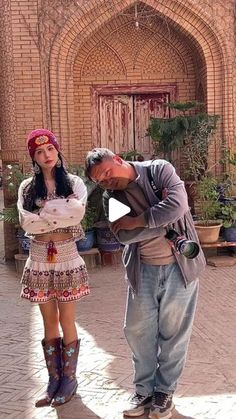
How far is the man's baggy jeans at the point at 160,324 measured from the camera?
10.8 ft

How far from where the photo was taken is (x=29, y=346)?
512cm

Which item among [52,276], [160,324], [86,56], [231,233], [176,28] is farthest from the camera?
[86,56]

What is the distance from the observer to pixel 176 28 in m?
9.71

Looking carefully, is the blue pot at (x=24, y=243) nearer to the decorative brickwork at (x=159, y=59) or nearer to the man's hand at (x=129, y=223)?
the decorative brickwork at (x=159, y=59)

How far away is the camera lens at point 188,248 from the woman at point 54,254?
38.5 inches

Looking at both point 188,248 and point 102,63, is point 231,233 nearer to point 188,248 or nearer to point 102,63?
point 102,63

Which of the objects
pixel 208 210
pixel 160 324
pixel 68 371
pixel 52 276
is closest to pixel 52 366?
pixel 68 371

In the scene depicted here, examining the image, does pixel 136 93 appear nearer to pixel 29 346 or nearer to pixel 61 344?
pixel 29 346

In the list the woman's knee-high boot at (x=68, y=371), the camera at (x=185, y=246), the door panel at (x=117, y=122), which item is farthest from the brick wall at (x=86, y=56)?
the camera at (x=185, y=246)

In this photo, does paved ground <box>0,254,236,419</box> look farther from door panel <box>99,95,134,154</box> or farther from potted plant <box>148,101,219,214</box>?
door panel <box>99,95,134,154</box>

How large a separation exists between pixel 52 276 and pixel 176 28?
23.5 ft

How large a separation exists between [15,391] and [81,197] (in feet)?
5.17

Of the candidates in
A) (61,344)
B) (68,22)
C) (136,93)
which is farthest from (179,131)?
(61,344)

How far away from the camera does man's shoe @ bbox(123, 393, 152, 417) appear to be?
350 cm
